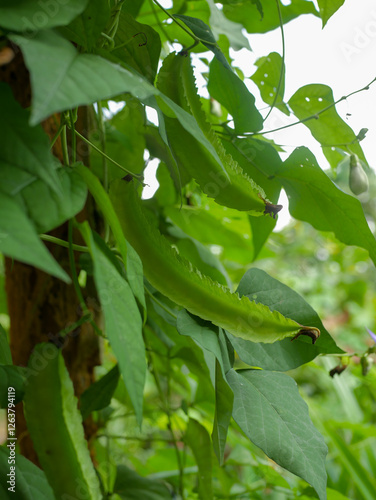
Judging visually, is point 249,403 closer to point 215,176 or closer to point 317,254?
point 215,176

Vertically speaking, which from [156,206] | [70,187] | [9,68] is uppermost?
[9,68]

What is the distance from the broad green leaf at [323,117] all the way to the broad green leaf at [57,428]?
1.04 ft

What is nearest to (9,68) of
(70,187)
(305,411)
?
(70,187)

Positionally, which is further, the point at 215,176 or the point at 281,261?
the point at 281,261

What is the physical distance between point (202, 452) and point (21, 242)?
0.37 meters

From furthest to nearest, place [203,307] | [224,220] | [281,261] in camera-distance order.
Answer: [281,261], [224,220], [203,307]

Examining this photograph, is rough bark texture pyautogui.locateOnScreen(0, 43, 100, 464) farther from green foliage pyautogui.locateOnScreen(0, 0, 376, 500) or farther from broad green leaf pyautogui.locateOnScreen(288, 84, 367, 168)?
broad green leaf pyautogui.locateOnScreen(288, 84, 367, 168)

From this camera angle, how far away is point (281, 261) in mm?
2549

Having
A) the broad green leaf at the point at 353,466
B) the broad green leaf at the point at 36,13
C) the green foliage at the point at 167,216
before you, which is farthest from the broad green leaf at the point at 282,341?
the broad green leaf at the point at 353,466

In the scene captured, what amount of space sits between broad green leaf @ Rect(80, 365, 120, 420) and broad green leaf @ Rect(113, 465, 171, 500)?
11 centimetres

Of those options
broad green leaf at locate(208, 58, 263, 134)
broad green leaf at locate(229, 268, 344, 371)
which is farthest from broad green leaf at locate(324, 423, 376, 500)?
broad green leaf at locate(208, 58, 263, 134)

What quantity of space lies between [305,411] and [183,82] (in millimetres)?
266

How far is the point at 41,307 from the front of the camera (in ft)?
1.57

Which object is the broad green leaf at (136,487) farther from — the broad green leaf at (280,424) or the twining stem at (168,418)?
the broad green leaf at (280,424)
